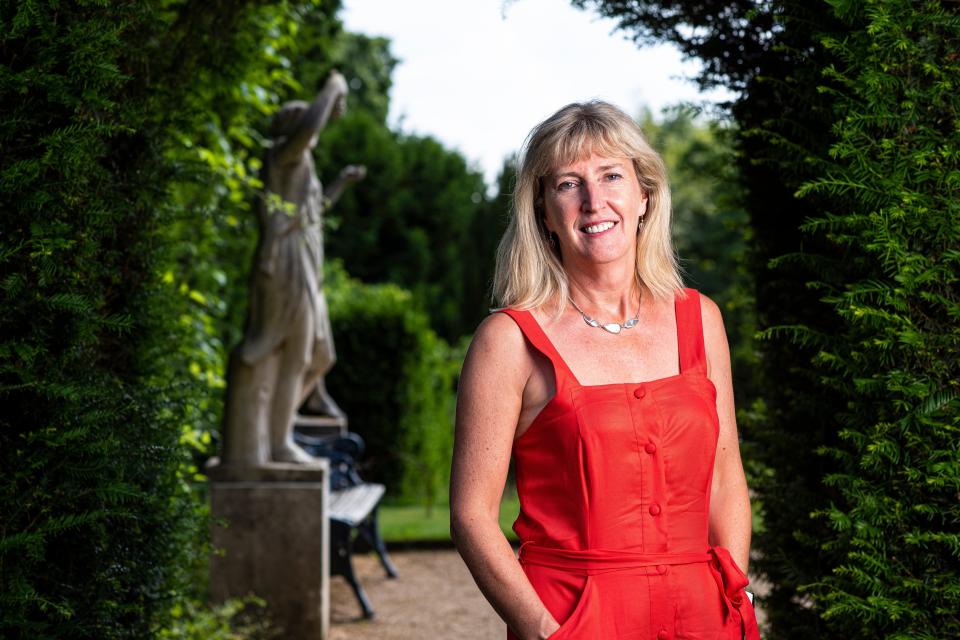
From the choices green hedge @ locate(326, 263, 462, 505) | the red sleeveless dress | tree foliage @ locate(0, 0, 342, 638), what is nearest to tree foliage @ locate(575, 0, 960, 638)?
the red sleeveless dress

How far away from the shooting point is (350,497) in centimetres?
900

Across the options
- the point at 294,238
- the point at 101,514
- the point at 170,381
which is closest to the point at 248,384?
the point at 294,238

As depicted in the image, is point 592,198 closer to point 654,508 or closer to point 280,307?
point 654,508

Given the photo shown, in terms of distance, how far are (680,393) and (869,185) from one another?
34.1 inches

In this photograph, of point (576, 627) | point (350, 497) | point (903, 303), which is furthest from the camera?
point (350, 497)

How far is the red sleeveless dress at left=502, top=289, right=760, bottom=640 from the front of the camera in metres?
2.22

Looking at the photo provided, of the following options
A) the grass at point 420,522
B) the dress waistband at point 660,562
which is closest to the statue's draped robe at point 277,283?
the grass at point 420,522

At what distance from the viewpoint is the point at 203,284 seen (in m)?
8.80

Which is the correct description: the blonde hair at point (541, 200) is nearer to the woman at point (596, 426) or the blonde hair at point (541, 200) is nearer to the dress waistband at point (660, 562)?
the woman at point (596, 426)

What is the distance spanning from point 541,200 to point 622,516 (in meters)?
0.79

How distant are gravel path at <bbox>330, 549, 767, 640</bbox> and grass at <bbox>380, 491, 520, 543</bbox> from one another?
483 millimetres

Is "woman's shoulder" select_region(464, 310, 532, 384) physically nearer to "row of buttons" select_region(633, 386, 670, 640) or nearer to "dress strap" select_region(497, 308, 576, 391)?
"dress strap" select_region(497, 308, 576, 391)

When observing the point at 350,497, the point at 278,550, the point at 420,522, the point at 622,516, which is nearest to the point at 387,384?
the point at 420,522

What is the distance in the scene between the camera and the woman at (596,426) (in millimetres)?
2227
